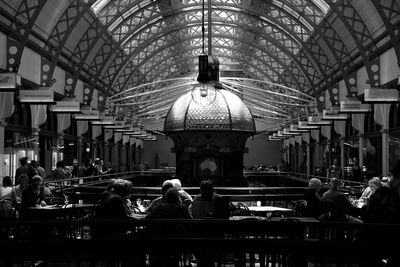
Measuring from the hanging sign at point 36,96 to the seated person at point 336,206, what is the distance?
13118 millimetres

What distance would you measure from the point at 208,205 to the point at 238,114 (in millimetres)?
10682

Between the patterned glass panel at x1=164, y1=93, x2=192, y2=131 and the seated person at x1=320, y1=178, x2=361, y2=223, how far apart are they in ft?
30.2

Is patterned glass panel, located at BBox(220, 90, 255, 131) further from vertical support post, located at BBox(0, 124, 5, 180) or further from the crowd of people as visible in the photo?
vertical support post, located at BBox(0, 124, 5, 180)

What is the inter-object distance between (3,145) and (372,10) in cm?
1772

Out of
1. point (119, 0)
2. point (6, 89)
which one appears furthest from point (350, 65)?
point (6, 89)

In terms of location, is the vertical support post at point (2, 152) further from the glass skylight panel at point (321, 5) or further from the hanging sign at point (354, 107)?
the glass skylight panel at point (321, 5)

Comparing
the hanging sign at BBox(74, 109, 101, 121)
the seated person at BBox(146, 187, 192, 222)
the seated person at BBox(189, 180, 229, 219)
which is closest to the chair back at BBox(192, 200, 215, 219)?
the seated person at BBox(189, 180, 229, 219)

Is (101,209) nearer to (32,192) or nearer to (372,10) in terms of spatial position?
(32,192)

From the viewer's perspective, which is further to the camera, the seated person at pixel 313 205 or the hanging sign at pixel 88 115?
the hanging sign at pixel 88 115

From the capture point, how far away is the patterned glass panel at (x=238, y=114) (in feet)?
66.9

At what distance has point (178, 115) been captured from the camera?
67.8 feet

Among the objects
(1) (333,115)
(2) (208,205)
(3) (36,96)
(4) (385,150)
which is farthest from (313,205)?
(4) (385,150)

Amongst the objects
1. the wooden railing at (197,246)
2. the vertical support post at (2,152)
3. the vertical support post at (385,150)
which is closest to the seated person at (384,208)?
the wooden railing at (197,246)

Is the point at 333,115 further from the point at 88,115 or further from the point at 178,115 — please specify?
the point at 178,115
